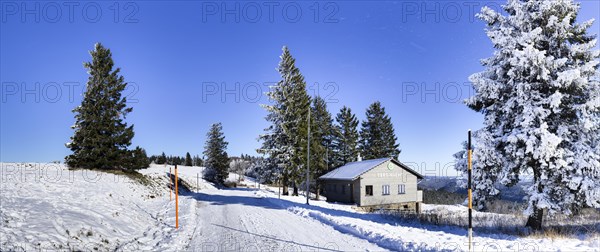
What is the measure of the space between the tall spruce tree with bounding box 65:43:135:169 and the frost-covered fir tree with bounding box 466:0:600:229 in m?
28.2

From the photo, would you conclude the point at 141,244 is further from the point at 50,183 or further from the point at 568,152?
the point at 568,152

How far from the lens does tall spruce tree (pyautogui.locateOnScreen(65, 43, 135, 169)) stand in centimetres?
2712

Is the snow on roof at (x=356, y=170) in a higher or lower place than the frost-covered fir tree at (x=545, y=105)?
lower

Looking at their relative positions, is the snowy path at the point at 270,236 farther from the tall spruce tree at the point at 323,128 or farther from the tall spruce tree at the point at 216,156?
the tall spruce tree at the point at 216,156

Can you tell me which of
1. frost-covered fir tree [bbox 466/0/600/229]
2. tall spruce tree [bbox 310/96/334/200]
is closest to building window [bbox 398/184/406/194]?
tall spruce tree [bbox 310/96/334/200]

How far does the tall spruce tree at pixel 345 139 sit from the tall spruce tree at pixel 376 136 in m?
1.72

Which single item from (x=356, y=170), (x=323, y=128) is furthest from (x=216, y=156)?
(x=356, y=170)

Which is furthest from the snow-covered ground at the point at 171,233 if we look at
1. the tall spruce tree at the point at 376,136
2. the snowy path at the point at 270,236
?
the tall spruce tree at the point at 376,136

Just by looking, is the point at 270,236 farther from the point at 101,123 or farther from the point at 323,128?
the point at 323,128

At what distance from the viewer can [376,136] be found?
50.1 meters

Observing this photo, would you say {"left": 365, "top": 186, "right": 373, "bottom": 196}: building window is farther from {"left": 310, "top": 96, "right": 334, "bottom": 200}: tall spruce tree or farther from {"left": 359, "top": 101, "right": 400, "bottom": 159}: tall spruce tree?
{"left": 359, "top": 101, "right": 400, "bottom": 159}: tall spruce tree

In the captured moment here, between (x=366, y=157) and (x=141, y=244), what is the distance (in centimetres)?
4266

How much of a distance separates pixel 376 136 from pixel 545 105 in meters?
37.2

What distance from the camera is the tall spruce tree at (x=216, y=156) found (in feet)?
208
